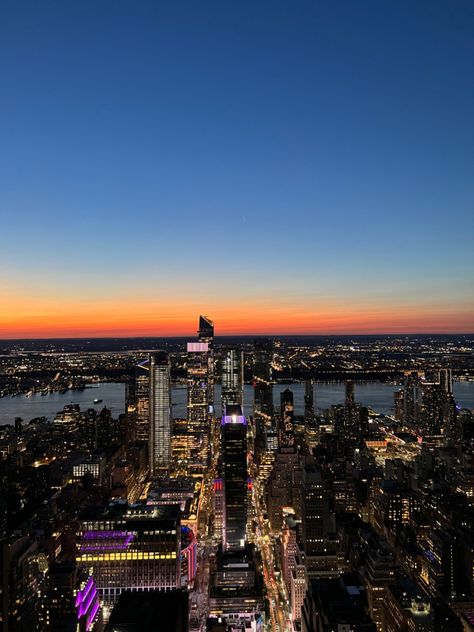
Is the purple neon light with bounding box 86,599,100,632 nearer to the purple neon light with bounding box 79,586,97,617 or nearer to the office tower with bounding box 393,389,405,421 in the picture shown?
the purple neon light with bounding box 79,586,97,617

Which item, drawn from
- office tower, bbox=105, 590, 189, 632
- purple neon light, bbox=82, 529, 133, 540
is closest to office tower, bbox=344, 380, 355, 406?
purple neon light, bbox=82, 529, 133, 540

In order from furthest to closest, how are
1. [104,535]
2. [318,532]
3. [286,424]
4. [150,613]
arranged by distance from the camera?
[286,424]
[318,532]
[104,535]
[150,613]

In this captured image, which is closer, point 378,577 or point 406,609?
point 406,609

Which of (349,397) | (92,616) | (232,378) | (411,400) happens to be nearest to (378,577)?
(92,616)

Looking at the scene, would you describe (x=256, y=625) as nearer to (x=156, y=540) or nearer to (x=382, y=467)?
(x=156, y=540)

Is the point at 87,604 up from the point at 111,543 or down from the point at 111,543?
down

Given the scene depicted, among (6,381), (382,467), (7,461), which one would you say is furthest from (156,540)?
(6,381)

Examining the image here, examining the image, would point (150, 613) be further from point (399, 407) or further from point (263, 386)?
point (263, 386)
